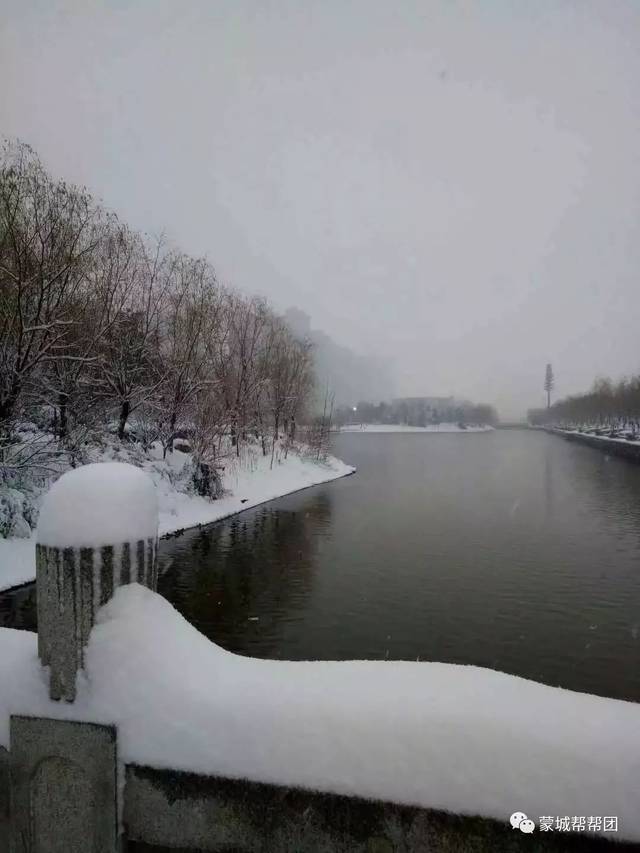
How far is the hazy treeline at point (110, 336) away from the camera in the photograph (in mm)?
12734

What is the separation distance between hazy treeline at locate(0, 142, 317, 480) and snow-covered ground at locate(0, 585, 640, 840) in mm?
10940

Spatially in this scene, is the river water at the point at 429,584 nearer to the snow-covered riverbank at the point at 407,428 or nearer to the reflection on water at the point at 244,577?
the reflection on water at the point at 244,577

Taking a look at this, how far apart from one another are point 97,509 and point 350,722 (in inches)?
57.5

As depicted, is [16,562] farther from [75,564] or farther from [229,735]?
[229,735]

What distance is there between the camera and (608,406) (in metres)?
83.2

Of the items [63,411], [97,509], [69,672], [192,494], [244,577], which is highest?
[63,411]

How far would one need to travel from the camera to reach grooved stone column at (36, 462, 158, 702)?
2.44 metres

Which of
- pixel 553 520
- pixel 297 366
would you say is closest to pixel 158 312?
pixel 297 366

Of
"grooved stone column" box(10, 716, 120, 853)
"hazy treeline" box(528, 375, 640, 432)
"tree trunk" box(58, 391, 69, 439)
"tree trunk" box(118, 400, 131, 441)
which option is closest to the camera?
"grooved stone column" box(10, 716, 120, 853)

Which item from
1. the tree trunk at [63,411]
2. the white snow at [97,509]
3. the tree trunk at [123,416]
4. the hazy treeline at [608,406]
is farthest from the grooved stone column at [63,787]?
the hazy treeline at [608,406]

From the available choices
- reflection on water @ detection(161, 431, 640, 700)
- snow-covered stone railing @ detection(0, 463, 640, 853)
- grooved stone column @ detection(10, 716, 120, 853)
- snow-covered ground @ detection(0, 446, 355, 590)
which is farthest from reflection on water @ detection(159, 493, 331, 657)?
snow-covered stone railing @ detection(0, 463, 640, 853)

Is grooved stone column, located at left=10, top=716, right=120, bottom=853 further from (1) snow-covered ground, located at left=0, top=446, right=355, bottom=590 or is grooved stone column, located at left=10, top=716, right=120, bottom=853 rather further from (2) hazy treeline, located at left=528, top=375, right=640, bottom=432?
(2) hazy treeline, located at left=528, top=375, right=640, bottom=432

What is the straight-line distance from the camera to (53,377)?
56.6ft

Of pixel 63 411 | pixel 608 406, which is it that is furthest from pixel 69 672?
pixel 608 406
